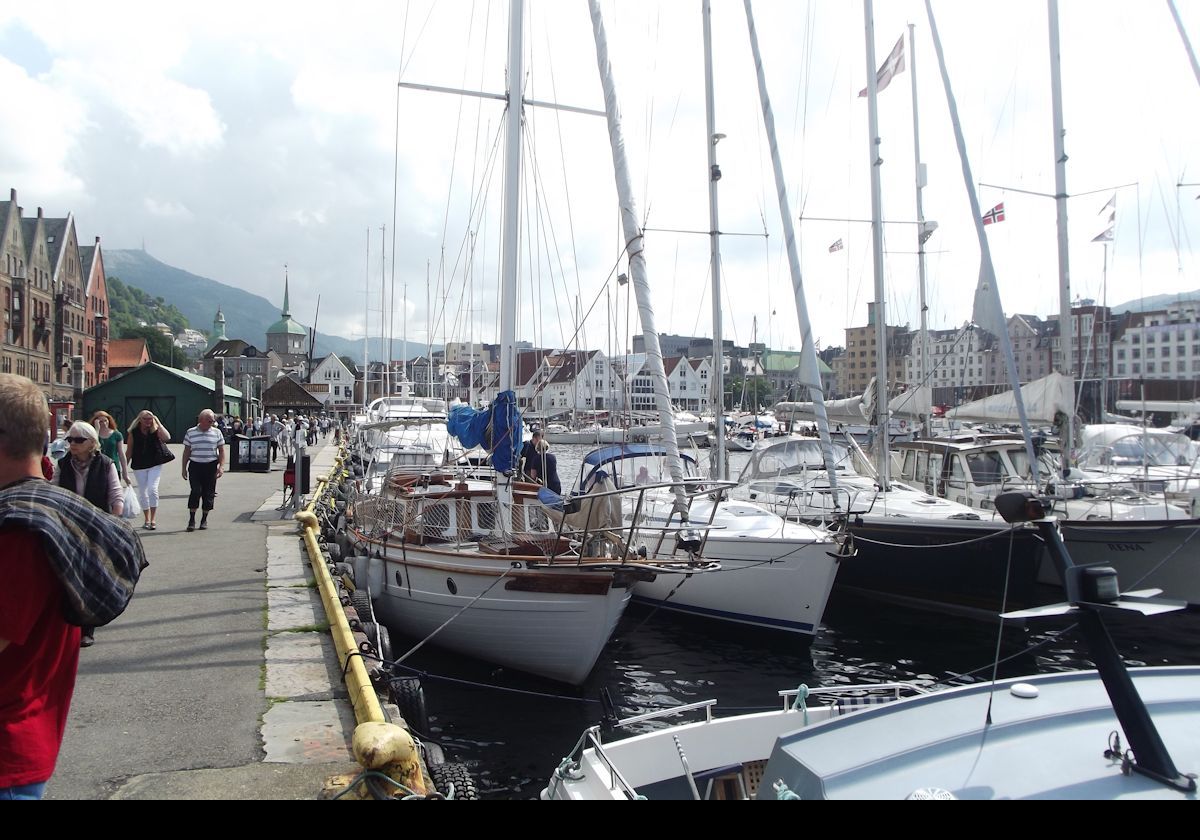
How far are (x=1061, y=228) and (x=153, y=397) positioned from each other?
→ 37.2 meters

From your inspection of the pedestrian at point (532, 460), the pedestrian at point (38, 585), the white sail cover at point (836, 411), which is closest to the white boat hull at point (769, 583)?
the pedestrian at point (532, 460)

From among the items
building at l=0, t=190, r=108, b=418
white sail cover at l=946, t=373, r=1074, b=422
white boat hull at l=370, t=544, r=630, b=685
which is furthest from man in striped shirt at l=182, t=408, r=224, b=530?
building at l=0, t=190, r=108, b=418

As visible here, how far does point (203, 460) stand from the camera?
12633 millimetres

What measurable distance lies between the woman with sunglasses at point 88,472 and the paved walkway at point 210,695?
3.45 feet

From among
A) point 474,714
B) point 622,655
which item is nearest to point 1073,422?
point 622,655

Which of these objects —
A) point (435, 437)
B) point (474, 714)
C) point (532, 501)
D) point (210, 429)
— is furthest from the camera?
point (435, 437)

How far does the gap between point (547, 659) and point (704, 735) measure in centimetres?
427

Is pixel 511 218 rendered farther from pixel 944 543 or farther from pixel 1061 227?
pixel 1061 227

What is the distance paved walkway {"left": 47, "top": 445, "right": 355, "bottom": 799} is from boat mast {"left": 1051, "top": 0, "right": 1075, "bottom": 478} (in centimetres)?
1415

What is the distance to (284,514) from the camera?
1543 centimetres

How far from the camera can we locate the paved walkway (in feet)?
14.9
